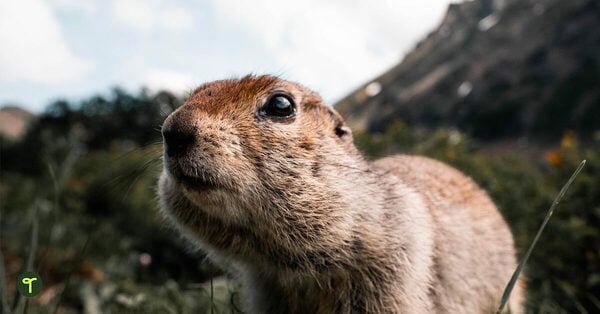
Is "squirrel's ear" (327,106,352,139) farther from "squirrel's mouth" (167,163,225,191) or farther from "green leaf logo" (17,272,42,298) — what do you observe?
"green leaf logo" (17,272,42,298)

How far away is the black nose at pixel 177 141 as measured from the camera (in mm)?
1741

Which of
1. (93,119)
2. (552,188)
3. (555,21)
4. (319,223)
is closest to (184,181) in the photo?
(319,223)

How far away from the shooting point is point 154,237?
689 centimetres

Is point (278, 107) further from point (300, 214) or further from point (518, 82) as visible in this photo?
point (518, 82)

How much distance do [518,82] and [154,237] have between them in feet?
92.5

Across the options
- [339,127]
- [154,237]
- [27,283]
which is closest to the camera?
[27,283]

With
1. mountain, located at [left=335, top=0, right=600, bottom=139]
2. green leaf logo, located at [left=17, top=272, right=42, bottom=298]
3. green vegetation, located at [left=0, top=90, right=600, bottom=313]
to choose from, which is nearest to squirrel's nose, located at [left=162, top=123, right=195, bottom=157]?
green vegetation, located at [left=0, top=90, right=600, bottom=313]

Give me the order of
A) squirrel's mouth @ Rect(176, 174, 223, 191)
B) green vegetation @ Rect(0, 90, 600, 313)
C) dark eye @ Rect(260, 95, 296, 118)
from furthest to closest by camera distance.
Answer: green vegetation @ Rect(0, 90, 600, 313)
dark eye @ Rect(260, 95, 296, 118)
squirrel's mouth @ Rect(176, 174, 223, 191)

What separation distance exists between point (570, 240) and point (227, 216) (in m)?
2.80

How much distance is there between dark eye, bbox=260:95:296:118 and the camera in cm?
205

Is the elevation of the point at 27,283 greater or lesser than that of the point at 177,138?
lesser

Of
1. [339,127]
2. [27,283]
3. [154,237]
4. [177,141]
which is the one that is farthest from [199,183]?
[154,237]

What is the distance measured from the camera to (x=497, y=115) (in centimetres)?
2969

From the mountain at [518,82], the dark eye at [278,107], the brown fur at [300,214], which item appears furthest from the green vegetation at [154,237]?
the mountain at [518,82]
